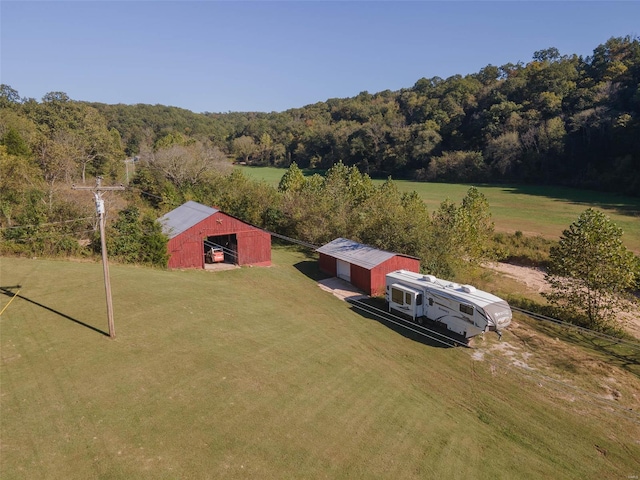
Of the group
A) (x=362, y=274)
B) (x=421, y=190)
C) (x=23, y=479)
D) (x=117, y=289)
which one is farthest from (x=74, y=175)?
(x=421, y=190)

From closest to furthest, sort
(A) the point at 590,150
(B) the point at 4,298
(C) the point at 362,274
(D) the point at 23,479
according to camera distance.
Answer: (D) the point at 23,479, (B) the point at 4,298, (C) the point at 362,274, (A) the point at 590,150

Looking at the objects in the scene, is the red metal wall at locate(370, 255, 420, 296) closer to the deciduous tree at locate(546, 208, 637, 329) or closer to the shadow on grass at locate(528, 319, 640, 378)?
the shadow on grass at locate(528, 319, 640, 378)

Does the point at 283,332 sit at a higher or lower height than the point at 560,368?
higher

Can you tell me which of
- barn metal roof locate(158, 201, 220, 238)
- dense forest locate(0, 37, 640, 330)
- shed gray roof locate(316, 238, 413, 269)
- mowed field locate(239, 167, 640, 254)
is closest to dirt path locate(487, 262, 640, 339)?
dense forest locate(0, 37, 640, 330)

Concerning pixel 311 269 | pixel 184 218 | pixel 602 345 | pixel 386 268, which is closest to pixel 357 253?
pixel 386 268

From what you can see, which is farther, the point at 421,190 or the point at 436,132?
the point at 436,132

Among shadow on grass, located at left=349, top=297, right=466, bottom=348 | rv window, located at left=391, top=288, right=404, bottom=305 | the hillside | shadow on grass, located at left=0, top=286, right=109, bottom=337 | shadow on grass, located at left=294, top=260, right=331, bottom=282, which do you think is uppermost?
the hillside

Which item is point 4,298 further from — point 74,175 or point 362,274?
point 74,175

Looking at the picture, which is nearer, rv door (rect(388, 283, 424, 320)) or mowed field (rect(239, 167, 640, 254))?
rv door (rect(388, 283, 424, 320))
